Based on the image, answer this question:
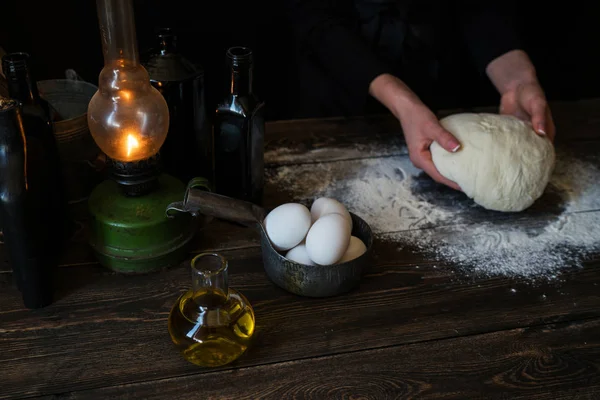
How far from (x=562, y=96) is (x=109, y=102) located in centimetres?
206

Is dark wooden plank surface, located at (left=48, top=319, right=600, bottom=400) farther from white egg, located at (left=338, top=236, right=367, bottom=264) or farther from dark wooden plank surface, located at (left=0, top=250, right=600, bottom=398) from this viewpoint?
white egg, located at (left=338, top=236, right=367, bottom=264)

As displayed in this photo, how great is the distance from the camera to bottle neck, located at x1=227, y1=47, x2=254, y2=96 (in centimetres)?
110

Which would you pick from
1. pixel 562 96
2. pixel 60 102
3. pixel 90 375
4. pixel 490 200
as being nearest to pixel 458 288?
pixel 490 200

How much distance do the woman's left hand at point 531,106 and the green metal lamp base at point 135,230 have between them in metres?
0.87

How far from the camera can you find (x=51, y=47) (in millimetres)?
1924

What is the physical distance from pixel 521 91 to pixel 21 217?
1239mm

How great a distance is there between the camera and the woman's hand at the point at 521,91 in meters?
1.48

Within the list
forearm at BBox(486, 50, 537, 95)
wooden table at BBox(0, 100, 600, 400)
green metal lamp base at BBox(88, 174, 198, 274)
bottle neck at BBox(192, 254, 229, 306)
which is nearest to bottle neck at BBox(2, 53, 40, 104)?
green metal lamp base at BBox(88, 174, 198, 274)

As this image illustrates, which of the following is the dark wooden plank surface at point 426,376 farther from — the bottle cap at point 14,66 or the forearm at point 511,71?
the forearm at point 511,71

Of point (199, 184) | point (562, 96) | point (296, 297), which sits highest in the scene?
point (199, 184)

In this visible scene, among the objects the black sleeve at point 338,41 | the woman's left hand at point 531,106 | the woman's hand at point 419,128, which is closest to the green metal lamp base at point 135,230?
the woman's hand at point 419,128

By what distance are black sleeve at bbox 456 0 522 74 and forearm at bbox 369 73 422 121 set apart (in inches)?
14.5

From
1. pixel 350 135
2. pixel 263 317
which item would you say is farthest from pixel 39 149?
pixel 350 135

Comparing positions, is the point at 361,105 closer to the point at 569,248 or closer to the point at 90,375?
the point at 569,248
